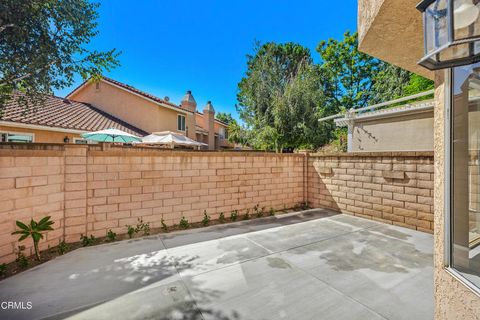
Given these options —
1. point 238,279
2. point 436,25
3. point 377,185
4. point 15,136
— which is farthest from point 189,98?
point 436,25

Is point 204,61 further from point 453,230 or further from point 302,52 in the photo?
point 453,230

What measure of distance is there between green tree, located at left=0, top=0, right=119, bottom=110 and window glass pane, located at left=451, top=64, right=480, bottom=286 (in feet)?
19.5

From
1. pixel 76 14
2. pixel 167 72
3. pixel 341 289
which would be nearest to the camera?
pixel 341 289

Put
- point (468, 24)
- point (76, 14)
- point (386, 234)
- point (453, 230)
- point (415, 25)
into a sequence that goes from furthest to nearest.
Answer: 1. point (386, 234)
2. point (76, 14)
3. point (415, 25)
4. point (453, 230)
5. point (468, 24)

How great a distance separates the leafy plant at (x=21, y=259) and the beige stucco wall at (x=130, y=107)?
14.1 meters

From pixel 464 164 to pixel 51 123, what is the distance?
47.0 ft

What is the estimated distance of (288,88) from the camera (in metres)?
14.5

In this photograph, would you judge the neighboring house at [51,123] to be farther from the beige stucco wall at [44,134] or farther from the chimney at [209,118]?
the chimney at [209,118]

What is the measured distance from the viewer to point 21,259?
3668mm

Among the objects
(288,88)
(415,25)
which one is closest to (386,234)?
(415,25)

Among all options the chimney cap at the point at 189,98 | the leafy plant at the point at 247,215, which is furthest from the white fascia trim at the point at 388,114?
the chimney cap at the point at 189,98

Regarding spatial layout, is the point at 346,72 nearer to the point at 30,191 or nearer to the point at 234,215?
the point at 234,215

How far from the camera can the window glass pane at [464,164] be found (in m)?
1.89

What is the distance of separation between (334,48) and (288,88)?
13027mm
